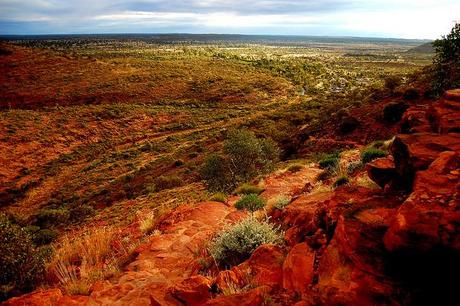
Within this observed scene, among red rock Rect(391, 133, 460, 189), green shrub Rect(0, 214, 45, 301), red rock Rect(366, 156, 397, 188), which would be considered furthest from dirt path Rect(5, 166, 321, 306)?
red rock Rect(391, 133, 460, 189)

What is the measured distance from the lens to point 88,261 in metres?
7.96

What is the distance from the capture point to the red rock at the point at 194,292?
16.6ft

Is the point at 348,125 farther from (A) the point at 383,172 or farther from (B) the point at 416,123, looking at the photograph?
(A) the point at 383,172

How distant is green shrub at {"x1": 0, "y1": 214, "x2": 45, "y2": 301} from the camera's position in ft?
22.8

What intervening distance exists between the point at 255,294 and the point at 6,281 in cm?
540

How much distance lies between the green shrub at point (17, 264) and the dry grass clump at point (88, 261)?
35 cm

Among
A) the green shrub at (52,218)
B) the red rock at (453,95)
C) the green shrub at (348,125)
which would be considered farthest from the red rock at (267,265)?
the green shrub at (348,125)

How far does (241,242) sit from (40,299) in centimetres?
337

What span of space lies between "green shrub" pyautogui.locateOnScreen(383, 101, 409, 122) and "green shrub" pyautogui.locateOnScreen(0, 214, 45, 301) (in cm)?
2305

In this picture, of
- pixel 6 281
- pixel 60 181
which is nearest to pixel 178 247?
pixel 6 281

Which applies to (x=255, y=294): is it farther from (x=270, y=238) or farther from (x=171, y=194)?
(x=171, y=194)

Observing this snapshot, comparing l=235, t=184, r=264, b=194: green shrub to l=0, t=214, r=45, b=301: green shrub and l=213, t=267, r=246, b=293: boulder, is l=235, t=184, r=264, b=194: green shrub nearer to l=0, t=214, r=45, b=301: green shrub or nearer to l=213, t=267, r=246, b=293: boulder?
l=0, t=214, r=45, b=301: green shrub

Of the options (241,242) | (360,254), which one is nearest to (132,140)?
(241,242)

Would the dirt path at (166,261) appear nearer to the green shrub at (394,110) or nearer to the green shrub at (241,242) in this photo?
the green shrub at (241,242)
